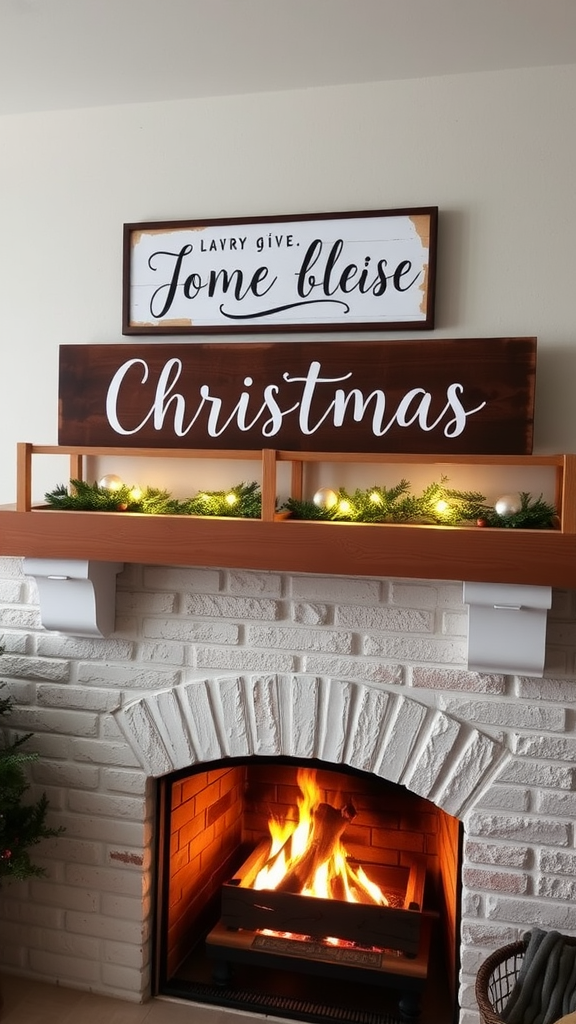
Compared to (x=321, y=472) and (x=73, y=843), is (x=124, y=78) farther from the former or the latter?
(x=73, y=843)

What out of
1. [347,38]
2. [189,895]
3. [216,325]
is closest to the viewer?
[347,38]

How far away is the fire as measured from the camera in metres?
2.24

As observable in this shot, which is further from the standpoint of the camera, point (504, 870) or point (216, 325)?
point (216, 325)

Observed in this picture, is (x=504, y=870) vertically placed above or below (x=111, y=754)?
below

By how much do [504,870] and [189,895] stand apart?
0.92m

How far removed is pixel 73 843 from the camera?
7.28 feet

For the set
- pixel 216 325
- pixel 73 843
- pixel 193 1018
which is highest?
pixel 216 325

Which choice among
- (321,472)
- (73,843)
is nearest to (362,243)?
(321,472)

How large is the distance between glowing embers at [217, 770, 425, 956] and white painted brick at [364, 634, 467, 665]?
56 centimetres

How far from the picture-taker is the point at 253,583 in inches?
80.9

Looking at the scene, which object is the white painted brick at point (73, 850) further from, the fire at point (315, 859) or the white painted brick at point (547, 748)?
the white painted brick at point (547, 748)

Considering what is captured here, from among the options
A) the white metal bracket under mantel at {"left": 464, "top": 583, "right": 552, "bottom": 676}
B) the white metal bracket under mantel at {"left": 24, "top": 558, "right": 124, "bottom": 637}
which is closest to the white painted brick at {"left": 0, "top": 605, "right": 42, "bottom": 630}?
the white metal bracket under mantel at {"left": 24, "top": 558, "right": 124, "bottom": 637}

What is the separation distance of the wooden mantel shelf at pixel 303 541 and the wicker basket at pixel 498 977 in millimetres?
800

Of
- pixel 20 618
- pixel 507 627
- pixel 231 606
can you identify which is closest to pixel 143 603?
pixel 231 606
